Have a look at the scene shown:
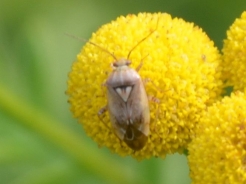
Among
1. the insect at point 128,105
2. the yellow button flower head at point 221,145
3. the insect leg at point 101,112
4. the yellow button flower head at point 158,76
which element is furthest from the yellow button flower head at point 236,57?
the insect leg at point 101,112

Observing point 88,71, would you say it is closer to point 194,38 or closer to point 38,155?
point 194,38

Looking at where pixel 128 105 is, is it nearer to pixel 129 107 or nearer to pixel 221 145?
pixel 129 107

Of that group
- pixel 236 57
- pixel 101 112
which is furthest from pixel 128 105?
pixel 236 57

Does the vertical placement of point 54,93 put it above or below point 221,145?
above

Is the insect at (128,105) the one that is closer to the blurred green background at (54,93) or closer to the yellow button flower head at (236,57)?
the yellow button flower head at (236,57)

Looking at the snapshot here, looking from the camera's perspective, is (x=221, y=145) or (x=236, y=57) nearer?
(x=221, y=145)

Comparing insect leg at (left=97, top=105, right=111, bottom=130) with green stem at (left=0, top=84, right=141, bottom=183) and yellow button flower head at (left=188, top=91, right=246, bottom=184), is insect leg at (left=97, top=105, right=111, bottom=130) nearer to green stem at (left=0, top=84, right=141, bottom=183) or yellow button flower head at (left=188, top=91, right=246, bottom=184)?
yellow button flower head at (left=188, top=91, right=246, bottom=184)

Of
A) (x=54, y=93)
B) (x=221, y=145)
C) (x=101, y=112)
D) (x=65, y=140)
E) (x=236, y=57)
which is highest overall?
(x=54, y=93)
